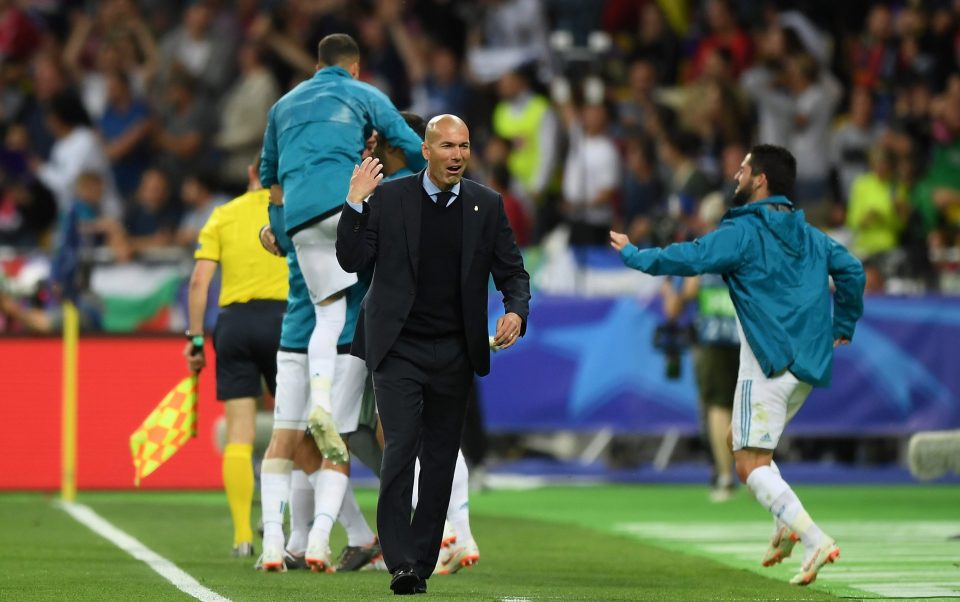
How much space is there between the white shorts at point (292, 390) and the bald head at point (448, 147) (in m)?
1.95

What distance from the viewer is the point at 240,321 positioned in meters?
11.1

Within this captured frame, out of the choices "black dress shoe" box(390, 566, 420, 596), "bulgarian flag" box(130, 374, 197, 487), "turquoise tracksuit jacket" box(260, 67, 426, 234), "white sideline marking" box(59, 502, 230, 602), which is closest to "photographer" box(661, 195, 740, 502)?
"white sideline marking" box(59, 502, 230, 602)

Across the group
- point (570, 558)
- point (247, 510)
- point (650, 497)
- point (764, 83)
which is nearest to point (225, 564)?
point (247, 510)

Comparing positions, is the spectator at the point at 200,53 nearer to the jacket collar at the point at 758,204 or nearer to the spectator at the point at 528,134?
the spectator at the point at 528,134

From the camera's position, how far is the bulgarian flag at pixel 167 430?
1155 centimetres

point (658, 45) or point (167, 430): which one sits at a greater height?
point (658, 45)

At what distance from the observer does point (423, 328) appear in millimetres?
8594

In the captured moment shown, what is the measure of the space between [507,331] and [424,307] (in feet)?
1.78

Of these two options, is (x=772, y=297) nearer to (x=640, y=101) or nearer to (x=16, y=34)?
(x=640, y=101)

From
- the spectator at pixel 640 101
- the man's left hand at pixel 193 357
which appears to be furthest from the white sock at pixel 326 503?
the spectator at pixel 640 101

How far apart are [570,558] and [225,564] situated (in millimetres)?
2097

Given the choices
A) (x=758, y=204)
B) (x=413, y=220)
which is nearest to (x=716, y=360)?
(x=758, y=204)

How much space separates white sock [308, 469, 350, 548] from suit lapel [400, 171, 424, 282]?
172cm

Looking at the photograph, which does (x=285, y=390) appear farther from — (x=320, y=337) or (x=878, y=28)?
(x=878, y=28)
